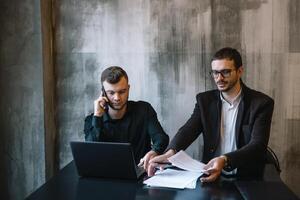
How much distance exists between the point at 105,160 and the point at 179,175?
1.29 ft

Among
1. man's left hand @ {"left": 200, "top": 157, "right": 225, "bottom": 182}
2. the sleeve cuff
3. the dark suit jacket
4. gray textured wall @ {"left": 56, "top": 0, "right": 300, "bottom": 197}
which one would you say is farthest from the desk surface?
gray textured wall @ {"left": 56, "top": 0, "right": 300, "bottom": 197}

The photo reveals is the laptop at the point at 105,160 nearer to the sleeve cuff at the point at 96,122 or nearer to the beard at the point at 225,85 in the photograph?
the sleeve cuff at the point at 96,122

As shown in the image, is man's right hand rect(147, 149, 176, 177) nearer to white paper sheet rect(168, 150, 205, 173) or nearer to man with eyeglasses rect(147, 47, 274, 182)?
man with eyeglasses rect(147, 47, 274, 182)

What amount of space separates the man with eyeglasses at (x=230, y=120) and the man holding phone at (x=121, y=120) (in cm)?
21

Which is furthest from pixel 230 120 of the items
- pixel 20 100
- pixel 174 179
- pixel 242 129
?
pixel 20 100

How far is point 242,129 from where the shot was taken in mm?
2537

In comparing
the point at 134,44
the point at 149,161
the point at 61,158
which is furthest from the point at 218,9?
the point at 61,158

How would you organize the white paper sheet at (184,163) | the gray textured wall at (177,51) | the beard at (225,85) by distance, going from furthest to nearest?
the gray textured wall at (177,51) < the beard at (225,85) < the white paper sheet at (184,163)

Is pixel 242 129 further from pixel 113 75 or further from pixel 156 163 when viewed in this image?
pixel 113 75

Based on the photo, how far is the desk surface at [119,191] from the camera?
189 cm

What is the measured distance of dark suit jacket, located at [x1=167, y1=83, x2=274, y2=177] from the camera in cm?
228

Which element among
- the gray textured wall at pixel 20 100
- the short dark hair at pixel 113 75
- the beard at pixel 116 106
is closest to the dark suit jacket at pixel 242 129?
the beard at pixel 116 106

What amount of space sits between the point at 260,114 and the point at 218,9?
3.38 ft

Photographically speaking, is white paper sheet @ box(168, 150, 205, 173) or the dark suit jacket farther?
the dark suit jacket
